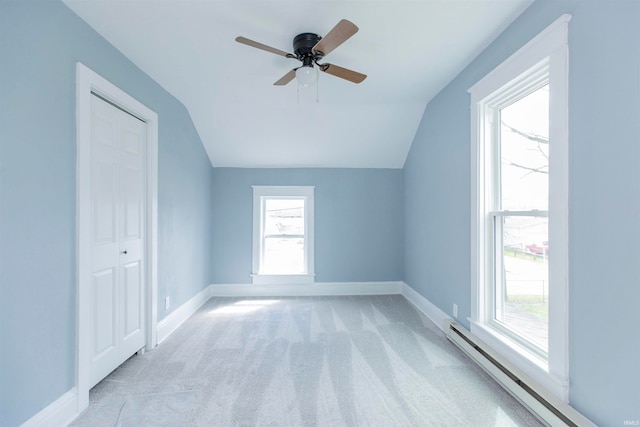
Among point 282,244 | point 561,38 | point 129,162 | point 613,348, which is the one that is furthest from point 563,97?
point 282,244

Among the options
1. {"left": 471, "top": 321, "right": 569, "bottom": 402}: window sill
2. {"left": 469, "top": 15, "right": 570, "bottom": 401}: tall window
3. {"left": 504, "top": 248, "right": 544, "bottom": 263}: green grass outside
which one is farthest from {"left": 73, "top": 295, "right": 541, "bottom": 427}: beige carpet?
{"left": 504, "top": 248, "right": 544, "bottom": 263}: green grass outside

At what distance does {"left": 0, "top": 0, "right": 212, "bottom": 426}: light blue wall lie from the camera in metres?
1.50

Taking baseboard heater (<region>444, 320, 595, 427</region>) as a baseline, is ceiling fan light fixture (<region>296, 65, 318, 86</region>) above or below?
above

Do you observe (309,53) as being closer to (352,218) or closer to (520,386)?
(520,386)

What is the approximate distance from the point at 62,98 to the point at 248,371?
7.38 feet

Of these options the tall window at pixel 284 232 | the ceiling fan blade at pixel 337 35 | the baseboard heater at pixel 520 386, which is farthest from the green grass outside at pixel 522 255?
the tall window at pixel 284 232

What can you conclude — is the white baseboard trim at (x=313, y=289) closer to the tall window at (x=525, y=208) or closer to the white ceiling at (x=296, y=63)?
the white ceiling at (x=296, y=63)

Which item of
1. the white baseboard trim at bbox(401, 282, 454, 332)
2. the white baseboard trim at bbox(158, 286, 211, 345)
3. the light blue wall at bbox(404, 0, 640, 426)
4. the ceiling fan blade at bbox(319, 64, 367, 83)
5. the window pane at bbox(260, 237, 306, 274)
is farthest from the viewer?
the window pane at bbox(260, 237, 306, 274)

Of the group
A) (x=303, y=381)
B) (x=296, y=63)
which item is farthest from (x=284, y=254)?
(x=296, y=63)

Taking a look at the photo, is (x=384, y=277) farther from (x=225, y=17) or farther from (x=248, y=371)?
(x=225, y=17)

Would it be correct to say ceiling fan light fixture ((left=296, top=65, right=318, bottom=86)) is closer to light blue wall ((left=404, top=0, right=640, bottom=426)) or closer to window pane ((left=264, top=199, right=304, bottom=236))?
light blue wall ((left=404, top=0, right=640, bottom=426))

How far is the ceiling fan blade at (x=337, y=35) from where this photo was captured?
1691 mm

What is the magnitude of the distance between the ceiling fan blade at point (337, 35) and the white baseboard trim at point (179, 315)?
2882mm

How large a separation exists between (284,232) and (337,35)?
11.1ft
